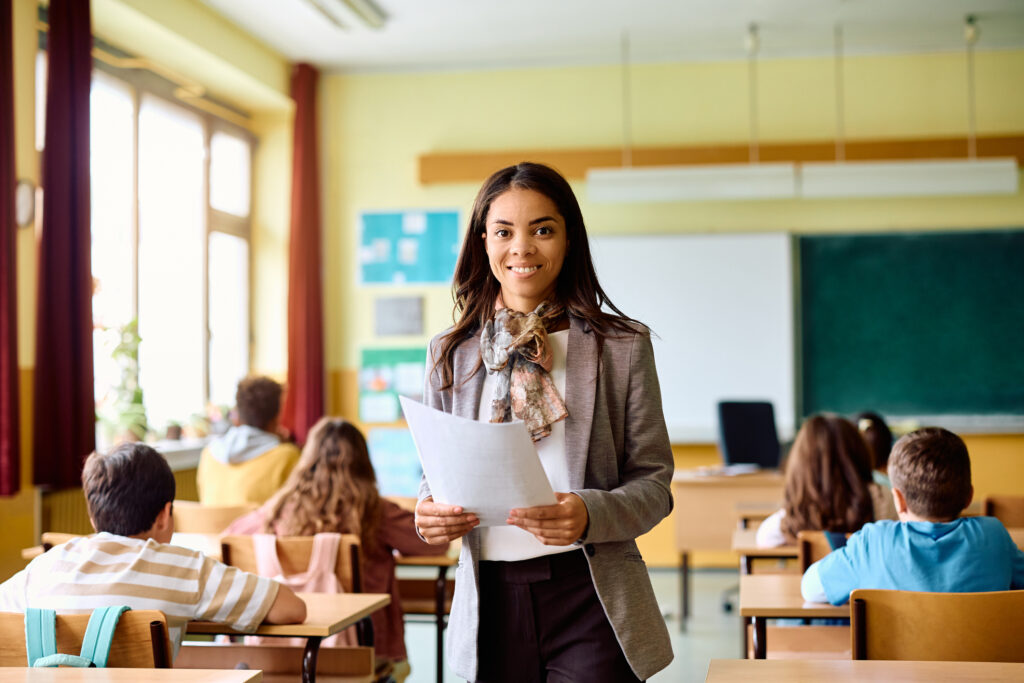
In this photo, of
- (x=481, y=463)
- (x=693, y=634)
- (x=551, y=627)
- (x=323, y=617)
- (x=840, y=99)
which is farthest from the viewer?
(x=840, y=99)

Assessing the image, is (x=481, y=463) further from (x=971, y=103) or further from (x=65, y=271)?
(x=971, y=103)

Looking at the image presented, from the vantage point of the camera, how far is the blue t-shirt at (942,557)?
6.91ft

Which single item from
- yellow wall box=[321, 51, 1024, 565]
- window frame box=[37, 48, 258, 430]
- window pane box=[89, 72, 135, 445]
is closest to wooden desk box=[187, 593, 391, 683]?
window pane box=[89, 72, 135, 445]

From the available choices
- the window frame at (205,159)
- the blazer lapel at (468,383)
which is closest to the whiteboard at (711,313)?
the window frame at (205,159)

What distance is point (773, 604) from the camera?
2.33 meters

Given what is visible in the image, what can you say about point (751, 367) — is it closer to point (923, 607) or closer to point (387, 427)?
point (387, 427)

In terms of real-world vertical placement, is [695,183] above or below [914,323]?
above

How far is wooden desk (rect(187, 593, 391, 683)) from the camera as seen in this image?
2.12 m

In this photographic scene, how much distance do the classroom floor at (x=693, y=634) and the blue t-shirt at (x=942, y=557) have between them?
1.73 m

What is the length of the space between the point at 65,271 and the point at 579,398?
380 centimetres

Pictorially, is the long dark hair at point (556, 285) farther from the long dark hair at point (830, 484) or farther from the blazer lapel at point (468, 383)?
the long dark hair at point (830, 484)

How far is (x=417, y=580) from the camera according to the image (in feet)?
12.8

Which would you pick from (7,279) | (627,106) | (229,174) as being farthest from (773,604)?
(229,174)

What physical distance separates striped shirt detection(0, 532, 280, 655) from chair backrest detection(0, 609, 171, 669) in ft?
0.53
